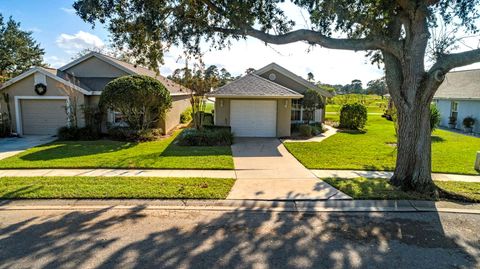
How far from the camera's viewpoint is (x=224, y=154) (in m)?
11.9

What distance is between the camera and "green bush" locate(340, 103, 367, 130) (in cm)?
2078

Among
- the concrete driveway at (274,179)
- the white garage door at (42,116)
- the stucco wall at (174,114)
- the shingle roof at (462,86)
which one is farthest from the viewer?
the shingle roof at (462,86)

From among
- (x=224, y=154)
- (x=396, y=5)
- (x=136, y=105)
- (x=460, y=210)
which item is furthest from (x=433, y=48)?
(x=136, y=105)

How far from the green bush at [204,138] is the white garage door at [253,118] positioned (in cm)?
274

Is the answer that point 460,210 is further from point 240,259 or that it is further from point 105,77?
point 105,77

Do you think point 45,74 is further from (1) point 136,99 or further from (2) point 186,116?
(2) point 186,116

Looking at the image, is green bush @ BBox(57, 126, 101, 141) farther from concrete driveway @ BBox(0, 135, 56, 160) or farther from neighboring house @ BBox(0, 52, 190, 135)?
neighboring house @ BBox(0, 52, 190, 135)

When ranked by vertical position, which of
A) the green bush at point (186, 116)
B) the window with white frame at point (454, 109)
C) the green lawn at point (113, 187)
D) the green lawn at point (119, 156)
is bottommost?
the green lawn at point (113, 187)

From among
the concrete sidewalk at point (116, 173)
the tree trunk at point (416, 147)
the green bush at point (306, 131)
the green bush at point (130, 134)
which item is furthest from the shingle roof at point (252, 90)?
the tree trunk at point (416, 147)

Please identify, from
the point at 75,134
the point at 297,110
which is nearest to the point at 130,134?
the point at 75,134

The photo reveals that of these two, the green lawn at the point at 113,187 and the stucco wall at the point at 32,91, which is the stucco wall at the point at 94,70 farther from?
the green lawn at the point at 113,187

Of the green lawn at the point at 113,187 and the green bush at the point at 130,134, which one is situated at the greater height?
the green bush at the point at 130,134

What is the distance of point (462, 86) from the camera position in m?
24.6

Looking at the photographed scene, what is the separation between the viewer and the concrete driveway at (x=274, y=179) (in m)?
7.18
